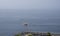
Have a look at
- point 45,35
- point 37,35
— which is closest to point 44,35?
point 45,35

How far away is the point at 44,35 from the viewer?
4512mm

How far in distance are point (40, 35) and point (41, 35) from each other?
0.25ft

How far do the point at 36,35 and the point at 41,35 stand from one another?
192mm

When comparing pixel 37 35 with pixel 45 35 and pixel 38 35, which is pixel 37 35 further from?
pixel 45 35

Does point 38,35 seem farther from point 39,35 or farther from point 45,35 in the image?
point 45,35

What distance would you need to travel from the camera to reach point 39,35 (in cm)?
474

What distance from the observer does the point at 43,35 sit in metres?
4.58

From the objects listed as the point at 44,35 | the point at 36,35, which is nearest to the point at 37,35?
the point at 36,35

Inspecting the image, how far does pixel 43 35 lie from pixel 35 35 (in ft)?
0.97

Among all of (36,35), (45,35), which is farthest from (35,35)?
(45,35)

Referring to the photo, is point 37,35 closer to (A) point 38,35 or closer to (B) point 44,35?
(A) point 38,35

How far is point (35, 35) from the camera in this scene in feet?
15.3

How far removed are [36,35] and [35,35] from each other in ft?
0.30

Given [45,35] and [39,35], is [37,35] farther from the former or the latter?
[45,35]
